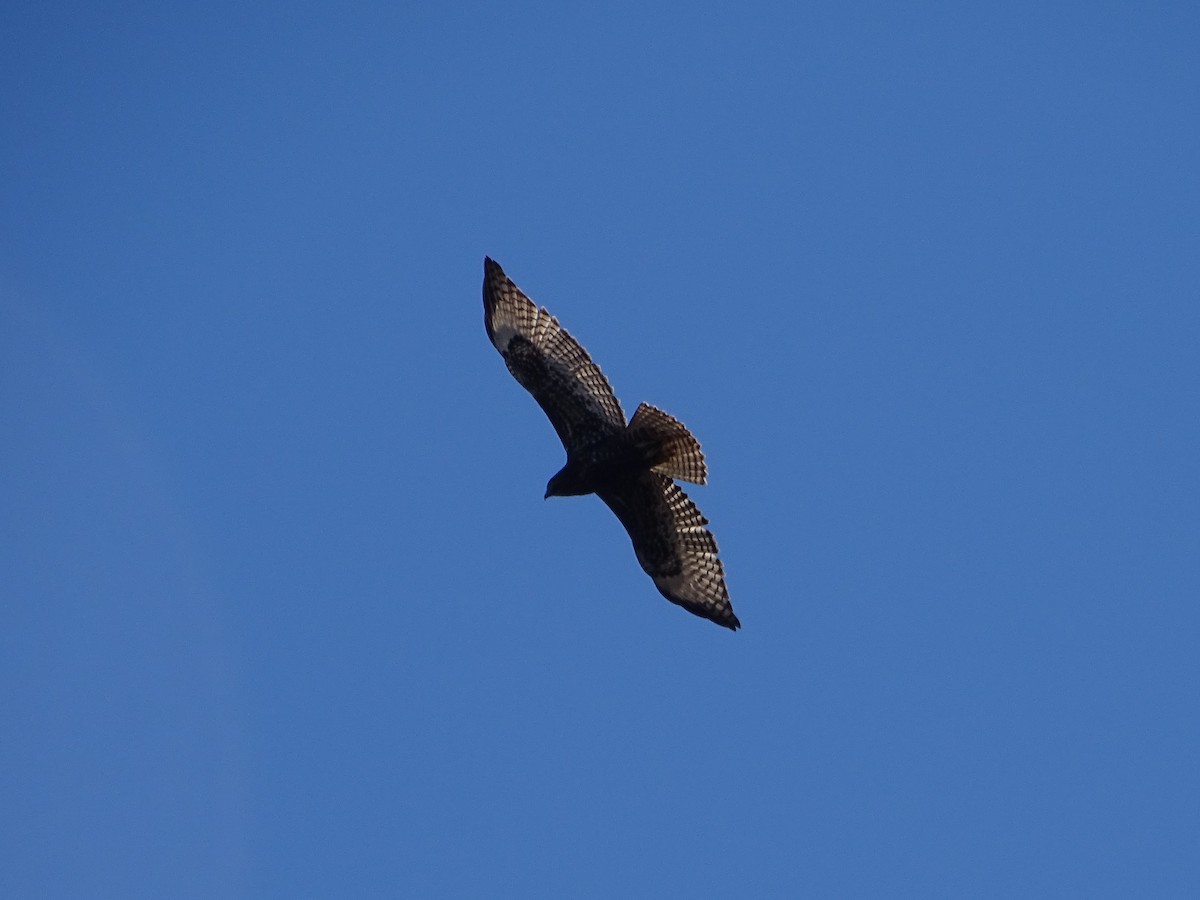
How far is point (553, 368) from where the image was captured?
16.1 metres

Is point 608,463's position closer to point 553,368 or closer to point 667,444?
point 667,444

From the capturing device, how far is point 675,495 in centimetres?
1606

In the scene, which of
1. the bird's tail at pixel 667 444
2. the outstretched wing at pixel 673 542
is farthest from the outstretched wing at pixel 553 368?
the outstretched wing at pixel 673 542

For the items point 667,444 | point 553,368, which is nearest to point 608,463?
point 667,444

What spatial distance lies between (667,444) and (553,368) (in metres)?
1.62

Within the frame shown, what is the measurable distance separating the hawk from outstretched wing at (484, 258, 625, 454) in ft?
0.03

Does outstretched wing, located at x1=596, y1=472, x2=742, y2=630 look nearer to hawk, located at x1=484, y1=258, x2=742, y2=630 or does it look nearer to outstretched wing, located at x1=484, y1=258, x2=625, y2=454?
hawk, located at x1=484, y1=258, x2=742, y2=630

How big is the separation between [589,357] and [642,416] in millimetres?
1226

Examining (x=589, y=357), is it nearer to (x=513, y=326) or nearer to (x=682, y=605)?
(x=513, y=326)

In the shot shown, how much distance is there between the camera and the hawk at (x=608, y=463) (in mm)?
15805

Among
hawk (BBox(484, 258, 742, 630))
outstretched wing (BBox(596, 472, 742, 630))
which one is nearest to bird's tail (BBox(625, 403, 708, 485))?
hawk (BBox(484, 258, 742, 630))

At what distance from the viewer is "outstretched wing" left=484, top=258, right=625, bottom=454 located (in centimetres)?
1594

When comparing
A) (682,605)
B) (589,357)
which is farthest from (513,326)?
(682,605)

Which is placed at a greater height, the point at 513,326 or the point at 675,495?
the point at 513,326
